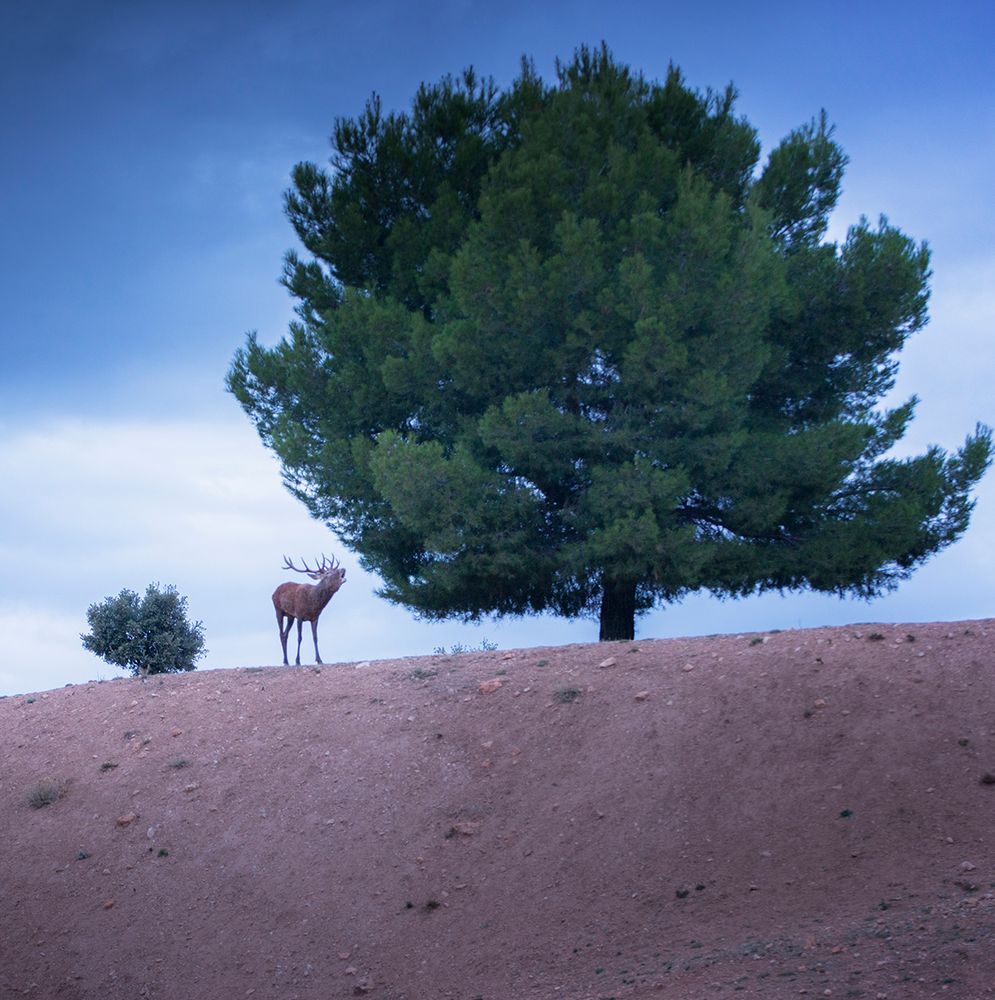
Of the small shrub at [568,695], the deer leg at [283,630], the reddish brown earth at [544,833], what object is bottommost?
the reddish brown earth at [544,833]

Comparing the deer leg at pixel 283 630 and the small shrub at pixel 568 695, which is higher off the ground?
the deer leg at pixel 283 630

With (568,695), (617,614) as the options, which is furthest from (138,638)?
(568,695)

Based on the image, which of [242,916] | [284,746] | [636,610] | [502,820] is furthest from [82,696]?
[636,610]

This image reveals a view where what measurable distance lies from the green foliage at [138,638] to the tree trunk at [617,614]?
31.1ft

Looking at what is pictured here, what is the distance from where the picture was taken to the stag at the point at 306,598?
1941 centimetres

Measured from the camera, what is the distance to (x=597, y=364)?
20672 millimetres

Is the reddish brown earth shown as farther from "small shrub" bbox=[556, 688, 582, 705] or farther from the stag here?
the stag

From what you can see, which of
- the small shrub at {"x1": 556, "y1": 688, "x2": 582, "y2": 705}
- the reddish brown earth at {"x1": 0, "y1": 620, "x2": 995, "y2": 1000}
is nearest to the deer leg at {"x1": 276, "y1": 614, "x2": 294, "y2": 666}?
the reddish brown earth at {"x1": 0, "y1": 620, "x2": 995, "y2": 1000}

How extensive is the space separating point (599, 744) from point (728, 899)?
298 cm

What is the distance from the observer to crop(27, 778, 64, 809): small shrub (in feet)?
45.9

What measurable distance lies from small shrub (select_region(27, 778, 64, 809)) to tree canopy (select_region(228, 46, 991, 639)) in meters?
7.81

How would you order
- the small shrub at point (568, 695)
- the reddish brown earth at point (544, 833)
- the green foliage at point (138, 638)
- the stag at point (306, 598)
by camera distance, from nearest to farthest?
the reddish brown earth at point (544, 833) < the small shrub at point (568, 695) < the stag at point (306, 598) < the green foliage at point (138, 638)

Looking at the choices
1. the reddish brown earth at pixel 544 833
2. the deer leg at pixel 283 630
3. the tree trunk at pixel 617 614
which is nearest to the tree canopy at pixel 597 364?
the tree trunk at pixel 617 614

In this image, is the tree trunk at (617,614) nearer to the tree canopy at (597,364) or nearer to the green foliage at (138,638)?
the tree canopy at (597,364)
